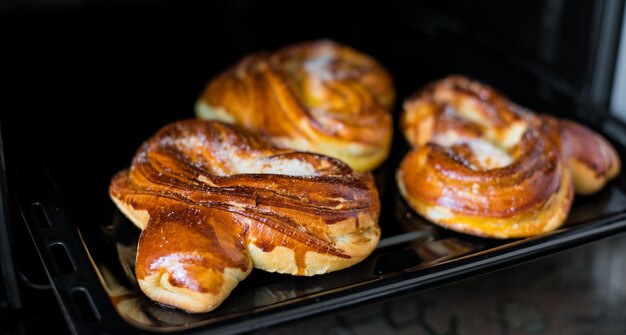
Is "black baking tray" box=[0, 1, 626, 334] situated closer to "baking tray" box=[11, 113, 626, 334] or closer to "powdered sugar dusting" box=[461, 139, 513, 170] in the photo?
"baking tray" box=[11, 113, 626, 334]

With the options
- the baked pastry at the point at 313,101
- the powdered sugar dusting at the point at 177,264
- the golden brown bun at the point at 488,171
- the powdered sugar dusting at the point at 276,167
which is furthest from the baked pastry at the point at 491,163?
the powdered sugar dusting at the point at 177,264

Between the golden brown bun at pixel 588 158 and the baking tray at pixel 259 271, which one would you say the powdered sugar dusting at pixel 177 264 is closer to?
the baking tray at pixel 259 271

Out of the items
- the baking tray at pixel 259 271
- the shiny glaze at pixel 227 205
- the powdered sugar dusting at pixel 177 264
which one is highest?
the shiny glaze at pixel 227 205

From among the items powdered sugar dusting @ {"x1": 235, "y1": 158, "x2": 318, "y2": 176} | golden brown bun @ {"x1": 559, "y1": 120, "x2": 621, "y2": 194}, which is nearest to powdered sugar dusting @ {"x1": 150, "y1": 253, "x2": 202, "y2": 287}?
powdered sugar dusting @ {"x1": 235, "y1": 158, "x2": 318, "y2": 176}

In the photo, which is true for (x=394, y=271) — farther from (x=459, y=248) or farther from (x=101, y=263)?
(x=101, y=263)

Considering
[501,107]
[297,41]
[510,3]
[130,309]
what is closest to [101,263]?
[130,309]

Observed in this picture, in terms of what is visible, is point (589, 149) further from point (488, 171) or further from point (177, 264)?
point (177, 264)
